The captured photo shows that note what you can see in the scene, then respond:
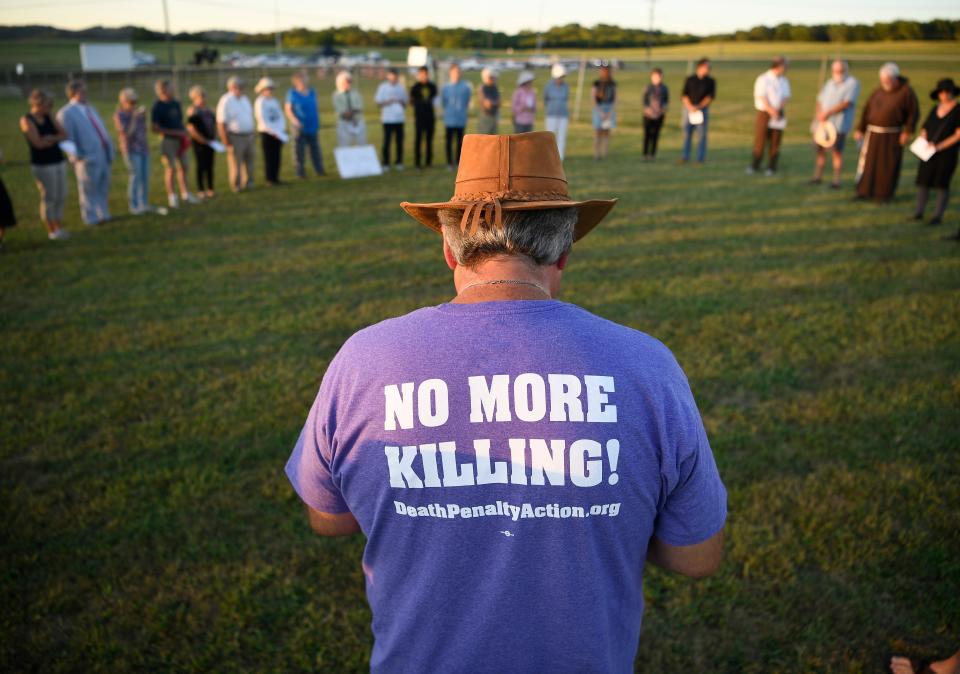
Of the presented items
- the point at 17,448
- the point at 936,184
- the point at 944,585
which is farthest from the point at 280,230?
the point at 936,184

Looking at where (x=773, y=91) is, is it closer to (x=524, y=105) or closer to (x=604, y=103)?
(x=604, y=103)

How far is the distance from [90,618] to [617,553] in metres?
2.78

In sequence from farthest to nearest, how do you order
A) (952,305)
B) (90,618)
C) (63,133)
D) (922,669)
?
(63,133) → (952,305) → (90,618) → (922,669)

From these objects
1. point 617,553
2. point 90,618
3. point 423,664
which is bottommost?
point 90,618

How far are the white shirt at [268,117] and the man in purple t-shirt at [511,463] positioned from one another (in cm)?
1216

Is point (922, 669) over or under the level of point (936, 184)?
under

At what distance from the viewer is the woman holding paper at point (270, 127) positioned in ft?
40.6

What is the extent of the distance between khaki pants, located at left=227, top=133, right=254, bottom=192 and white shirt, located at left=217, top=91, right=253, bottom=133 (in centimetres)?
18

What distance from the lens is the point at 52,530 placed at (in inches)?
139

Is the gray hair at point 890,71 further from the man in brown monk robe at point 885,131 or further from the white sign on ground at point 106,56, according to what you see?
the white sign on ground at point 106,56

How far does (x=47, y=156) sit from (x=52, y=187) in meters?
0.41

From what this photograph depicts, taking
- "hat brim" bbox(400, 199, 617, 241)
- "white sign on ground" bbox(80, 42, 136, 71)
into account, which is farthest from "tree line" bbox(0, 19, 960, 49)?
"hat brim" bbox(400, 199, 617, 241)

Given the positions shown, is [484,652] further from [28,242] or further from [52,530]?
[28,242]

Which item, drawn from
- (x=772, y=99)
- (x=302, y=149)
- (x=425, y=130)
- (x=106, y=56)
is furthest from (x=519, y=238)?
(x=106, y=56)
